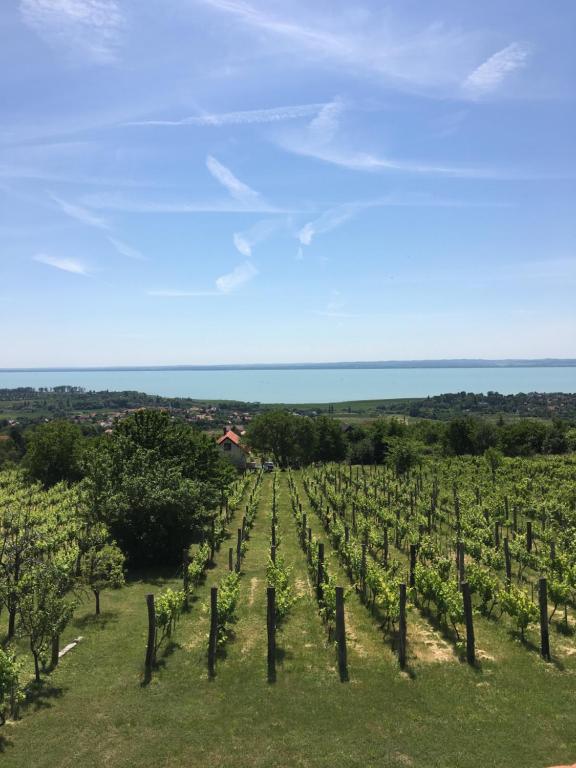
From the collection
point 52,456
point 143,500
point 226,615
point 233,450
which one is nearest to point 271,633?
point 226,615

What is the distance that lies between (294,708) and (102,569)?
1006cm

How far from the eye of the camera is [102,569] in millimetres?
18469

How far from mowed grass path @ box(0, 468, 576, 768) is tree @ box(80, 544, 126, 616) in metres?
2.34

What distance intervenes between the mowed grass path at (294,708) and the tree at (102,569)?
234 centimetres

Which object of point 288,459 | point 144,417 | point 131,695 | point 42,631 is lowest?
point 288,459

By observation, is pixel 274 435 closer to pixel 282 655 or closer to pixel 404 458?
pixel 404 458

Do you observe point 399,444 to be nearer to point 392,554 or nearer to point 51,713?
point 392,554

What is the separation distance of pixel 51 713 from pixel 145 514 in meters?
11.6

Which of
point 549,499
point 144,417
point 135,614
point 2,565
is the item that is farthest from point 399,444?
point 2,565

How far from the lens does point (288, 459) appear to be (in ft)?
239

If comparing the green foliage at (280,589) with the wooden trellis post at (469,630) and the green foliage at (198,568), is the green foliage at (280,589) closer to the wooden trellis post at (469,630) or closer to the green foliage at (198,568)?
the green foliage at (198,568)

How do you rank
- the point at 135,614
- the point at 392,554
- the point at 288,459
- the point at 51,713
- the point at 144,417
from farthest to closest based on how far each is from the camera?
the point at 288,459 → the point at 144,417 → the point at 392,554 → the point at 135,614 → the point at 51,713

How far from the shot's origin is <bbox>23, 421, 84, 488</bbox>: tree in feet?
170

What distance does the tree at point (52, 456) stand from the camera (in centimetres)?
5178
